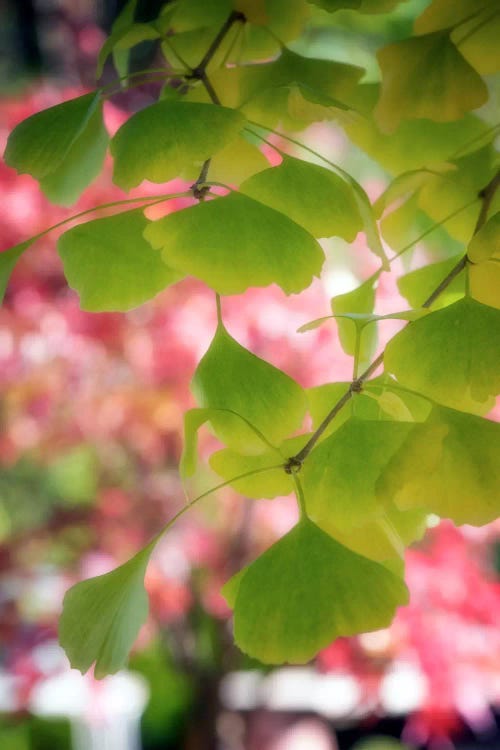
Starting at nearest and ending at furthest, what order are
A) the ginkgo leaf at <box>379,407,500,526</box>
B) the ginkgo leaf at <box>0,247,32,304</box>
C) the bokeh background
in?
the ginkgo leaf at <box>379,407,500,526</box> < the ginkgo leaf at <box>0,247,32,304</box> < the bokeh background

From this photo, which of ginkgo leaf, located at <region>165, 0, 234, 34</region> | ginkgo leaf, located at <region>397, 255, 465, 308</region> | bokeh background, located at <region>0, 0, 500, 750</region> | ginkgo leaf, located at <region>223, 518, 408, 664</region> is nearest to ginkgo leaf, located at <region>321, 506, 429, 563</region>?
ginkgo leaf, located at <region>223, 518, 408, 664</region>

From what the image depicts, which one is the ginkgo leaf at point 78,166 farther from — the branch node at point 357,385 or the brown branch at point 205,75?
the branch node at point 357,385

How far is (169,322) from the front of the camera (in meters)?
1.73

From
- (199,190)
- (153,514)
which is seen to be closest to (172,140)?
(199,190)

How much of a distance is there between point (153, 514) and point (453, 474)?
187 centimetres

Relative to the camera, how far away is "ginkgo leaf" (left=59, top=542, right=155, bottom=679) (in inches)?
12.3

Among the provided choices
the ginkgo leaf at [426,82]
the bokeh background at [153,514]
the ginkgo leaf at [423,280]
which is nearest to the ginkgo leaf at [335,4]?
the ginkgo leaf at [426,82]

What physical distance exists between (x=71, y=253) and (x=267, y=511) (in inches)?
64.8

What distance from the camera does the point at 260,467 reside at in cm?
36

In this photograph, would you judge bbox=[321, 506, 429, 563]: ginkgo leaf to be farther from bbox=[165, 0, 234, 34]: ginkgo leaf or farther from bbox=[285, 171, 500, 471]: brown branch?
bbox=[165, 0, 234, 34]: ginkgo leaf

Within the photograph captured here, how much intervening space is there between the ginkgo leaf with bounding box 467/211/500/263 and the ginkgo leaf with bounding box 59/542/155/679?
164mm

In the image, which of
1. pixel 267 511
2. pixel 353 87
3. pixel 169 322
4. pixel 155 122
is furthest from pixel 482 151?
pixel 267 511

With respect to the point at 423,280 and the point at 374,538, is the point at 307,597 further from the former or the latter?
the point at 423,280

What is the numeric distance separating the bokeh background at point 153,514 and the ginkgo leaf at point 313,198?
837 millimetres
